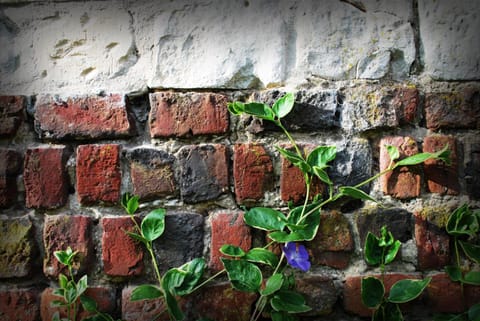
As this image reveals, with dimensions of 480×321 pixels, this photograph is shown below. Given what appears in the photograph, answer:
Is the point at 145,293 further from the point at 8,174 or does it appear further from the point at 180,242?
the point at 8,174

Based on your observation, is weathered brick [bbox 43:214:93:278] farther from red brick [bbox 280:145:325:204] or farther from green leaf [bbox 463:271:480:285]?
green leaf [bbox 463:271:480:285]

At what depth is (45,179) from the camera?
0.81 m

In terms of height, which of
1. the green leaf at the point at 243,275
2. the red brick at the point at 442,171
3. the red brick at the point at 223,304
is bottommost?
the red brick at the point at 223,304

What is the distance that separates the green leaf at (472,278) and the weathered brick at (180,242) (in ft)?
1.61

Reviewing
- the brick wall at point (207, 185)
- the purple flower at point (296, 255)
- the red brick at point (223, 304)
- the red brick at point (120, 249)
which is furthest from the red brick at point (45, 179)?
the purple flower at point (296, 255)

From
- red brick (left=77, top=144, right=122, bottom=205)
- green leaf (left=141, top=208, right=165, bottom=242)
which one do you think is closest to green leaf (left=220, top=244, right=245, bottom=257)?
green leaf (left=141, top=208, right=165, bottom=242)

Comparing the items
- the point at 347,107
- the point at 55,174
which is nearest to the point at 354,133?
the point at 347,107

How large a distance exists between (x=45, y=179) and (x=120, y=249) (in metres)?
0.20

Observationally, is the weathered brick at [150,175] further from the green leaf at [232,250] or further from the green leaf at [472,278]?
the green leaf at [472,278]

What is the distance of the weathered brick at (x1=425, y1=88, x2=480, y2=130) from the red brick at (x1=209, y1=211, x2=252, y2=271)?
1.34 ft

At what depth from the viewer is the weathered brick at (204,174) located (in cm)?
81

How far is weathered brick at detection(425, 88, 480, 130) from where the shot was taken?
32.4 inches

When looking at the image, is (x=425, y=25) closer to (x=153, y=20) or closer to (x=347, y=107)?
(x=347, y=107)

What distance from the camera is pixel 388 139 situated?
83 centimetres
